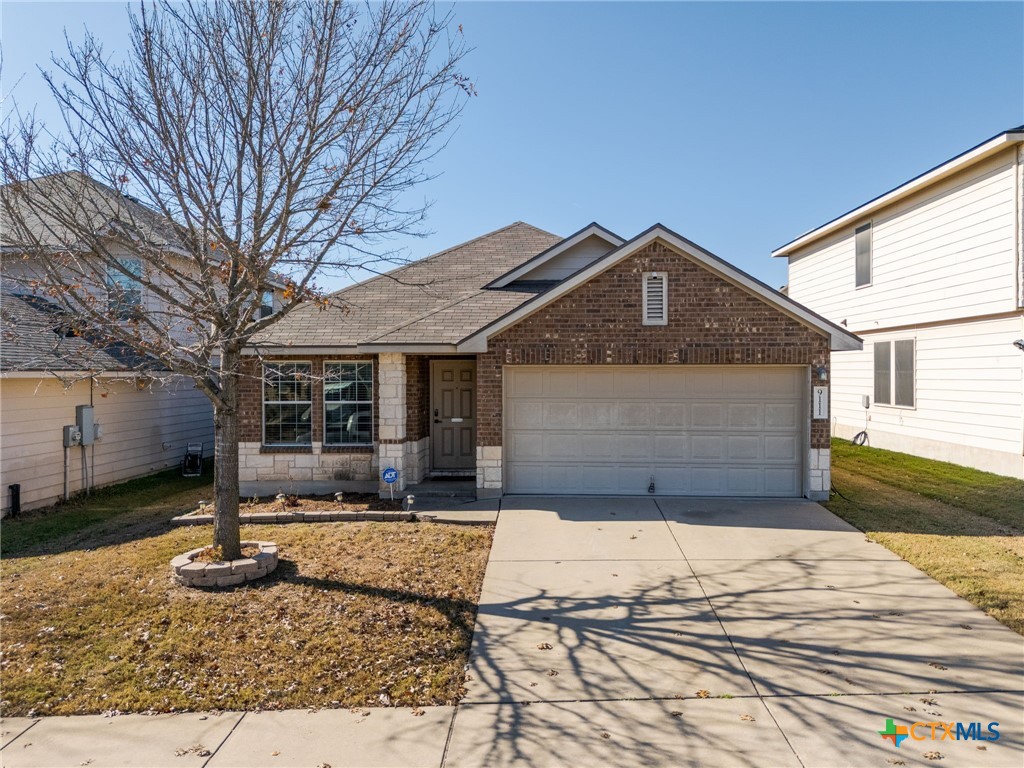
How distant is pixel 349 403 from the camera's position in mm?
11320

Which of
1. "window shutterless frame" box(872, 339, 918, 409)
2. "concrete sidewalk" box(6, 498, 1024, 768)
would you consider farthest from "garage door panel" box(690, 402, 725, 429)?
"window shutterless frame" box(872, 339, 918, 409)

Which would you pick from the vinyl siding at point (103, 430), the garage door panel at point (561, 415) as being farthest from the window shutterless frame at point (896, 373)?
the vinyl siding at point (103, 430)

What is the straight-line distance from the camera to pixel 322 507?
1021 centimetres

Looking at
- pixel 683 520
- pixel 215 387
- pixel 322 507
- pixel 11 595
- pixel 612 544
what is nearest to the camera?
pixel 11 595

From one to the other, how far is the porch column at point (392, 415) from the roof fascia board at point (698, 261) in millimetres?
1273

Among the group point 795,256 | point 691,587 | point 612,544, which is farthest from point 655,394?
point 795,256

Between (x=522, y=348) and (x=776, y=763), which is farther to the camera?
(x=522, y=348)

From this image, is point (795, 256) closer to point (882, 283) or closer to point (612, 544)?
point (882, 283)

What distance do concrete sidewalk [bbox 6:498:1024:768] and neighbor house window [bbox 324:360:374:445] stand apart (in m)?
4.97

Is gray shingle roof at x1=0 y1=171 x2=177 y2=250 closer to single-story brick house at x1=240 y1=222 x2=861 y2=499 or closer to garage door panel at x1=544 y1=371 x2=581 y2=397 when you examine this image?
single-story brick house at x1=240 y1=222 x2=861 y2=499

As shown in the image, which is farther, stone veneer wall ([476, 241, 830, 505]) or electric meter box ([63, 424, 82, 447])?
electric meter box ([63, 424, 82, 447])

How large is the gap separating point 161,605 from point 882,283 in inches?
649

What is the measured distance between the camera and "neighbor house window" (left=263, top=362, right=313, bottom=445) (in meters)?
11.4

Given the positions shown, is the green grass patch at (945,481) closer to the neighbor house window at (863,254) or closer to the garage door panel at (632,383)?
the neighbor house window at (863,254)
